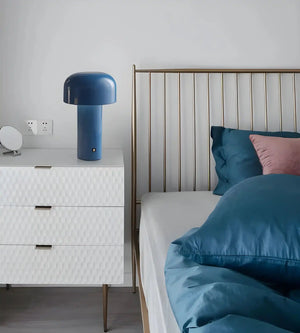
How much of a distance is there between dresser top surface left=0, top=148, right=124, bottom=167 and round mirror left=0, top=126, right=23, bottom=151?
0.15 feet

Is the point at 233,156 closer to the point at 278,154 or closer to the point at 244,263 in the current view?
the point at 278,154

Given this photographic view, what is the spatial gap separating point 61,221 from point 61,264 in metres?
0.19

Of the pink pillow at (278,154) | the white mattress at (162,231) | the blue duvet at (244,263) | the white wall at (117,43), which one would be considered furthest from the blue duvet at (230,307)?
the white wall at (117,43)

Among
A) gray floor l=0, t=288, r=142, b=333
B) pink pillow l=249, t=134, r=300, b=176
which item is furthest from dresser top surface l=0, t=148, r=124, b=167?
gray floor l=0, t=288, r=142, b=333

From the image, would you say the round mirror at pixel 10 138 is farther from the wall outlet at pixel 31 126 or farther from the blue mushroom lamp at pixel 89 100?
the blue mushroom lamp at pixel 89 100

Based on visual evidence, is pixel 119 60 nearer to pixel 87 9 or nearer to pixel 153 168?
pixel 87 9

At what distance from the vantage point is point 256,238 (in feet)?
3.93

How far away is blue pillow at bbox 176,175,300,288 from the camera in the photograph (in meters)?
1.16

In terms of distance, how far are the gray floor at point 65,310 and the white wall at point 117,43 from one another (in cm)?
79

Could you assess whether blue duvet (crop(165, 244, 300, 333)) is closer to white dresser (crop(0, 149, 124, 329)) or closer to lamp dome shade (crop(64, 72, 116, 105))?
white dresser (crop(0, 149, 124, 329))

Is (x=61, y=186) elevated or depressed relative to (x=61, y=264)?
elevated

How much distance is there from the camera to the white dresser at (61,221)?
6.65 ft

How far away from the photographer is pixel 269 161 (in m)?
2.05

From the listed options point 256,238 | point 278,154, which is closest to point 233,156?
point 278,154
